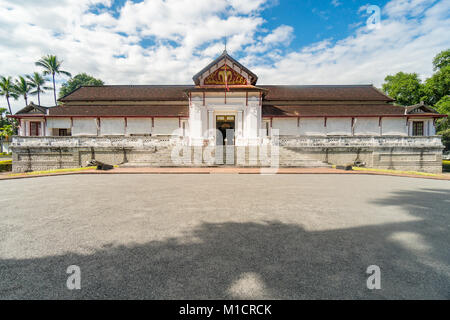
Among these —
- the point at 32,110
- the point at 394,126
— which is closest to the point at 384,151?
the point at 394,126

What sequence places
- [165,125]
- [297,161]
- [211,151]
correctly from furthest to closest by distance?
[165,125] → [211,151] → [297,161]

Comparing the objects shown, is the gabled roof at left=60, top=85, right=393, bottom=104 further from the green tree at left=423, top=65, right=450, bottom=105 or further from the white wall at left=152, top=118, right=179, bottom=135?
the green tree at left=423, top=65, right=450, bottom=105

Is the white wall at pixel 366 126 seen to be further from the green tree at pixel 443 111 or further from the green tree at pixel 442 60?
the green tree at pixel 442 60

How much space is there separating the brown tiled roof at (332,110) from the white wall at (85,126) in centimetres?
1938

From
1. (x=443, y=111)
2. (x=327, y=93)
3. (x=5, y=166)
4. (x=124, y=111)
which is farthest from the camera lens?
(x=327, y=93)

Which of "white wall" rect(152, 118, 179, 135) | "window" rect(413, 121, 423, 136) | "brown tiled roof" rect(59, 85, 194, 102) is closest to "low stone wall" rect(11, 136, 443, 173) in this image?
"white wall" rect(152, 118, 179, 135)

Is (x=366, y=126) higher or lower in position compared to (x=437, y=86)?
lower

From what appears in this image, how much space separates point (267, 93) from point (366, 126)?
11.9 metres

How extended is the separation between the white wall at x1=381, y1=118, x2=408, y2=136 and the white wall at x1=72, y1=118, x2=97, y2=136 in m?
32.9

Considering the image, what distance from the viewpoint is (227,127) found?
22906 millimetres

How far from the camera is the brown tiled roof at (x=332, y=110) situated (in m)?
22.9

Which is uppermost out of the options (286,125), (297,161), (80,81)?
(80,81)

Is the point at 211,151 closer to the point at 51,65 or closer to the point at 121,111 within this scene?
the point at 121,111

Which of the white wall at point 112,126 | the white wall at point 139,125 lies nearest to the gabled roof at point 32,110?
the white wall at point 112,126
